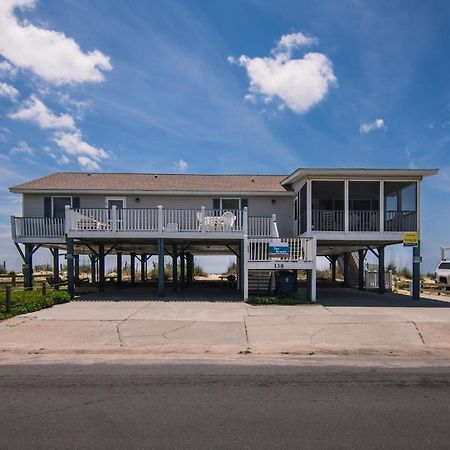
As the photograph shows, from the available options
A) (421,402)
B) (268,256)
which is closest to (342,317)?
(268,256)

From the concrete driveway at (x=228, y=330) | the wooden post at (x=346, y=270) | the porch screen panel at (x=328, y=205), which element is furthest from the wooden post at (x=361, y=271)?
the concrete driveway at (x=228, y=330)

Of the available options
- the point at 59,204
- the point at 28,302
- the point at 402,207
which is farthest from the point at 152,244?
the point at 402,207

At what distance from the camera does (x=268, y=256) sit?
16.4m

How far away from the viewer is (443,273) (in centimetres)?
2631

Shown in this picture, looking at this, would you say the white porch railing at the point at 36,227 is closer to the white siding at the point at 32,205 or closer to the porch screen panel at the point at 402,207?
the white siding at the point at 32,205

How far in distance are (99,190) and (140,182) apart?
2.44 m

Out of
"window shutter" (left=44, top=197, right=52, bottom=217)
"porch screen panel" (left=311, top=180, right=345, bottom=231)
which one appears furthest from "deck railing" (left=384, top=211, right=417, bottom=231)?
"window shutter" (left=44, top=197, right=52, bottom=217)

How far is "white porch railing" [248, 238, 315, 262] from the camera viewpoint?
16.4 meters

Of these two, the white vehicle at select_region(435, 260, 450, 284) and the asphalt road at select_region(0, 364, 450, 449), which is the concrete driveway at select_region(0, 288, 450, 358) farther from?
the white vehicle at select_region(435, 260, 450, 284)

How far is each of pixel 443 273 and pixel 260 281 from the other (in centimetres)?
1467

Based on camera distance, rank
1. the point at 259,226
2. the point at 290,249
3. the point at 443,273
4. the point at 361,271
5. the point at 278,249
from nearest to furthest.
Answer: the point at 278,249 → the point at 290,249 → the point at 259,226 → the point at 361,271 → the point at 443,273

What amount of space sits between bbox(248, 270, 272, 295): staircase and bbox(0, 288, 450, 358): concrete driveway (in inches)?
135

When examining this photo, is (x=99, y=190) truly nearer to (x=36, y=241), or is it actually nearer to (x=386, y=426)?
(x=36, y=241)

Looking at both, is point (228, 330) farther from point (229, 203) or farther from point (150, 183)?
point (150, 183)
